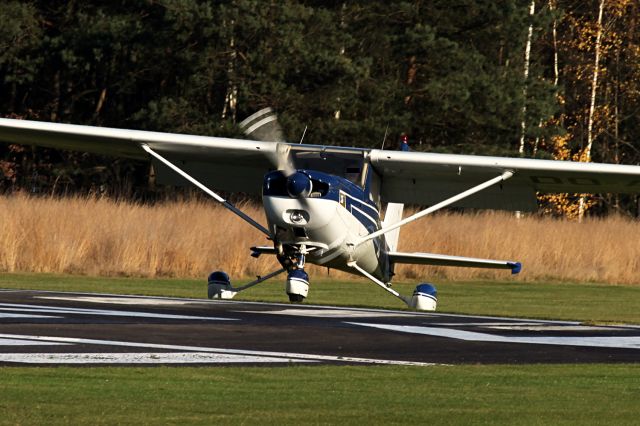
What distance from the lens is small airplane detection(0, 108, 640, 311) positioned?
1722 centimetres

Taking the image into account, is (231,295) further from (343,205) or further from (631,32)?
(631,32)

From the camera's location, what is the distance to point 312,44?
148 feet

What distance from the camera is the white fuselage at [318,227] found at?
1686 cm

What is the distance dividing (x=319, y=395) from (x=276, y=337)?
330 cm

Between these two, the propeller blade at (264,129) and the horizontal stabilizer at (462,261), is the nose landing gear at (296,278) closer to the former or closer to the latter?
the propeller blade at (264,129)

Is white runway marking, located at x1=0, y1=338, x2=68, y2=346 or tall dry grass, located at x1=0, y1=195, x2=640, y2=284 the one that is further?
tall dry grass, located at x1=0, y1=195, x2=640, y2=284

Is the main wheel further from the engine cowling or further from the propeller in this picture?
the propeller

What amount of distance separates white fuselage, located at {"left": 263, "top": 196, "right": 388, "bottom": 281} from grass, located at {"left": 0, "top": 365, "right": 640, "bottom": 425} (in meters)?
7.29

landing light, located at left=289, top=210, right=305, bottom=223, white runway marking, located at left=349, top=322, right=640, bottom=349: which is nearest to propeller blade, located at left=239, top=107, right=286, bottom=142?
landing light, located at left=289, top=210, right=305, bottom=223

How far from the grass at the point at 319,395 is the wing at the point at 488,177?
987cm

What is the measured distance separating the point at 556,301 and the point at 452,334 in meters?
11.6

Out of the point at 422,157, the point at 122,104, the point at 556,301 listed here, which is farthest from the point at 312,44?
the point at 422,157

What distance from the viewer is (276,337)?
1146 centimetres

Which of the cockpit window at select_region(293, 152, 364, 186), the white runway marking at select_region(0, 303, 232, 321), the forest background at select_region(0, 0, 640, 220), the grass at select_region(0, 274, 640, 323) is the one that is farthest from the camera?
the forest background at select_region(0, 0, 640, 220)
